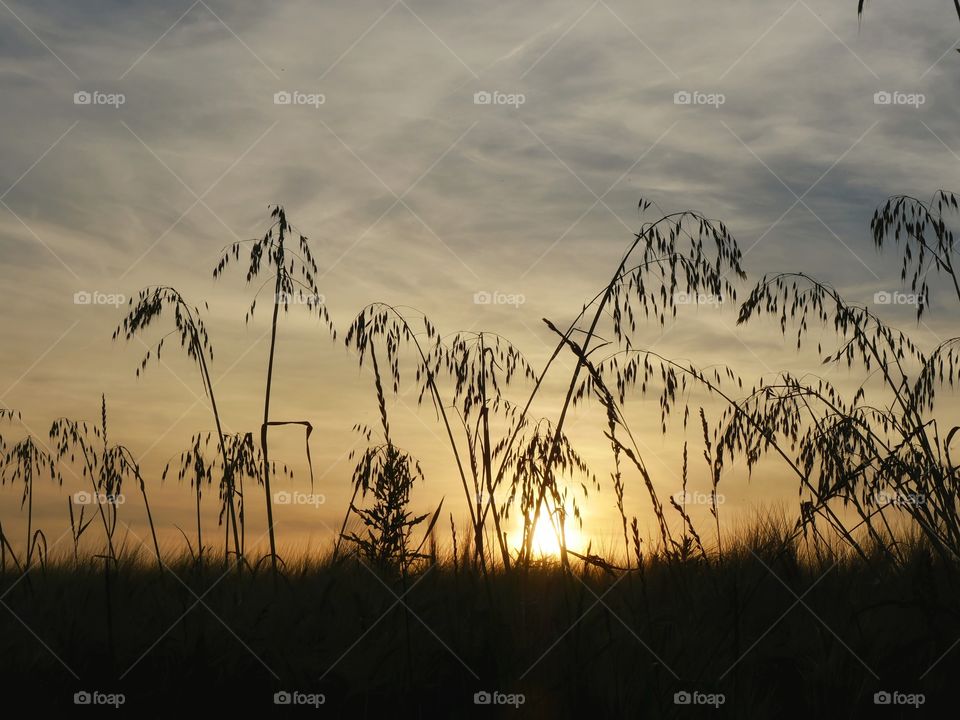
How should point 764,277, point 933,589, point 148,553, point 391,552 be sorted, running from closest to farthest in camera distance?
1. point 933,589
2. point 391,552
3. point 764,277
4. point 148,553

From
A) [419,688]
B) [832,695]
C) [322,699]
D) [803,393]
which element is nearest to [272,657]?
[322,699]

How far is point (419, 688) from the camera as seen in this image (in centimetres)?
241

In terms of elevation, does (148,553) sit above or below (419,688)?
above

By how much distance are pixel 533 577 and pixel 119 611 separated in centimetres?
145

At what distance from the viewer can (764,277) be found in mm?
3945

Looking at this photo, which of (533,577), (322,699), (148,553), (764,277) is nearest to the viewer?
(322,699)

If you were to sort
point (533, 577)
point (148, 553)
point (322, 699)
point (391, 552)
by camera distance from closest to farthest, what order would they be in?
point (322, 699), point (391, 552), point (533, 577), point (148, 553)

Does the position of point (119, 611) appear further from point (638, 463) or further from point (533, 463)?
point (638, 463)

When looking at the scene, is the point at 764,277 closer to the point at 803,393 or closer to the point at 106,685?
the point at 803,393

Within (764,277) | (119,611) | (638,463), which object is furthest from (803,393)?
(119,611)

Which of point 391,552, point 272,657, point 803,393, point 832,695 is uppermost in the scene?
point 803,393

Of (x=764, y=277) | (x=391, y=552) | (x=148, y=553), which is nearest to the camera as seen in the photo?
(x=391, y=552)

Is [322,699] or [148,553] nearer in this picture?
[322,699]

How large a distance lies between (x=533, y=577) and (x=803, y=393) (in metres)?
1.49
